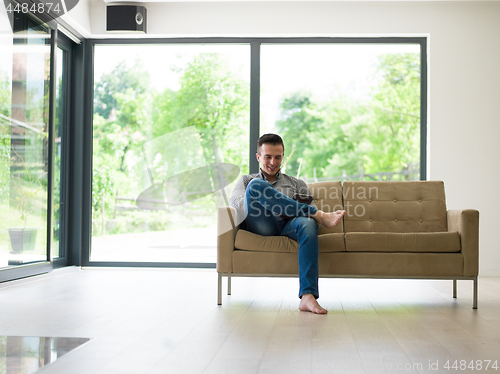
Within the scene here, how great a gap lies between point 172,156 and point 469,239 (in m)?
2.91

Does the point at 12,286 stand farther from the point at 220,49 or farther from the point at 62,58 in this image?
the point at 220,49

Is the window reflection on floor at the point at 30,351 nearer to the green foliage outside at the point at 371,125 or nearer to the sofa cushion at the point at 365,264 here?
the sofa cushion at the point at 365,264

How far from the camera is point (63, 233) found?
183 inches

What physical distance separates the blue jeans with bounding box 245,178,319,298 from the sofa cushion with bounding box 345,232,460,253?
279 mm

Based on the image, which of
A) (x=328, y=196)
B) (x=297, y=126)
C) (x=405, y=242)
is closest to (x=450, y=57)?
(x=297, y=126)

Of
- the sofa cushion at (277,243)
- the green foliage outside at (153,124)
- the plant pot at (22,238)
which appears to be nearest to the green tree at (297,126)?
A: the green foliage outside at (153,124)

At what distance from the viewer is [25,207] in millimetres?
3814

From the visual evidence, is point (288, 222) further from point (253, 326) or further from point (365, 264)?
point (253, 326)

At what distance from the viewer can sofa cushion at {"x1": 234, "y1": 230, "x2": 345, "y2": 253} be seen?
2.84 metres

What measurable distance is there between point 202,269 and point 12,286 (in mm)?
1735

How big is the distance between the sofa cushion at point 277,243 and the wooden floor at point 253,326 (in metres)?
0.33

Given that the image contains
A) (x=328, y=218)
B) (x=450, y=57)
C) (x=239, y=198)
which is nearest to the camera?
(x=328, y=218)

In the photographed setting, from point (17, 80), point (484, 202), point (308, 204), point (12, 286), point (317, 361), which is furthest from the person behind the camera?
point (484, 202)

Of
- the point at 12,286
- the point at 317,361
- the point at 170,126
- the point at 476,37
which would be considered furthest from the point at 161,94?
the point at 317,361
